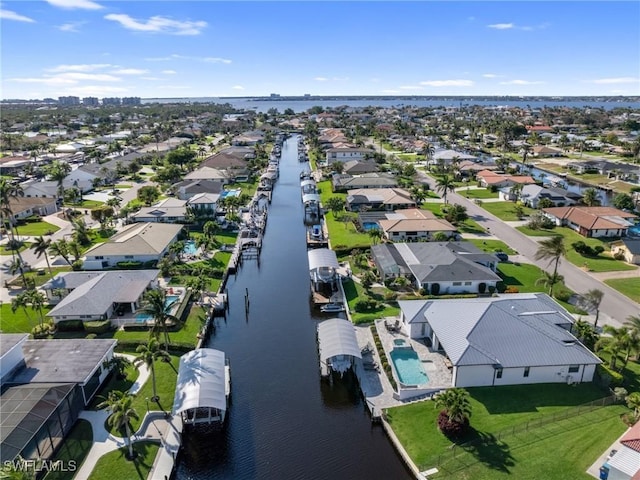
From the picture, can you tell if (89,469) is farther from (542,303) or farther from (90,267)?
(542,303)

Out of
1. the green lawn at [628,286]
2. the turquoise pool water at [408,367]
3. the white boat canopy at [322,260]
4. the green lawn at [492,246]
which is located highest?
the white boat canopy at [322,260]

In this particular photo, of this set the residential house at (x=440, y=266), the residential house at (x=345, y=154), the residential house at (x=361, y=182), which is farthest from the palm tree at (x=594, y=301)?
the residential house at (x=345, y=154)

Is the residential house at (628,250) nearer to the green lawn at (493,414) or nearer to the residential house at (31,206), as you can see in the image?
the green lawn at (493,414)

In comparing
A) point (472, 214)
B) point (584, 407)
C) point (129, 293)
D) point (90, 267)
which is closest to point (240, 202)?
point (90, 267)

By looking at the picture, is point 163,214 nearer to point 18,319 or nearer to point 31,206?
point 31,206

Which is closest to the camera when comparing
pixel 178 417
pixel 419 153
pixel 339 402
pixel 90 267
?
pixel 178 417
